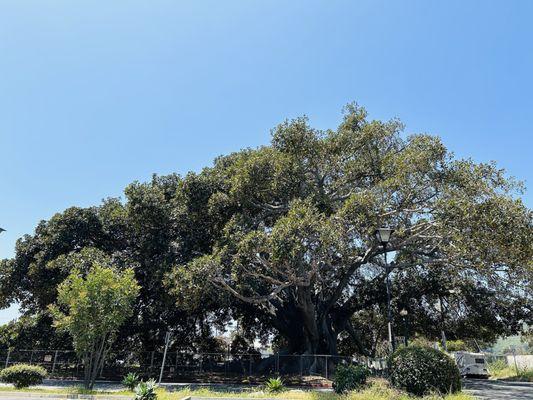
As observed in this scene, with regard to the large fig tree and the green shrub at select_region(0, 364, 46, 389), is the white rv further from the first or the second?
the green shrub at select_region(0, 364, 46, 389)

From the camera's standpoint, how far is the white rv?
1045 inches

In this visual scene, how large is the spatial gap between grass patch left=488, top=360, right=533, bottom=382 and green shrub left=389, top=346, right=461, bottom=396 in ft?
51.5

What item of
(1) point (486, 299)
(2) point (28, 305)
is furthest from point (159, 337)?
(1) point (486, 299)

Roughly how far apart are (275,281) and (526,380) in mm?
16688

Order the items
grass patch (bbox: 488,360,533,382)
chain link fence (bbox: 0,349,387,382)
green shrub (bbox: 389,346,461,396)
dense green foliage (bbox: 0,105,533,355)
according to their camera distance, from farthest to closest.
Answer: grass patch (bbox: 488,360,533,382), chain link fence (bbox: 0,349,387,382), dense green foliage (bbox: 0,105,533,355), green shrub (bbox: 389,346,461,396)

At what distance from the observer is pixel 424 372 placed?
37.6ft

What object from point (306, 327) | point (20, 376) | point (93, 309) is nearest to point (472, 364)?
point (306, 327)

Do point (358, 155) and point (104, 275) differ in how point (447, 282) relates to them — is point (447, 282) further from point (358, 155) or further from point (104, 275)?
point (104, 275)

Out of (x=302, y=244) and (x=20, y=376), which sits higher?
(x=302, y=244)

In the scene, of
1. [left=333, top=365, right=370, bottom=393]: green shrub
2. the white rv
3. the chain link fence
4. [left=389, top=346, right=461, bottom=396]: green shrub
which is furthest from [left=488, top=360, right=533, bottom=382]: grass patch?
[left=333, top=365, right=370, bottom=393]: green shrub

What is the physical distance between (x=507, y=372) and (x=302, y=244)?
2215 centimetres

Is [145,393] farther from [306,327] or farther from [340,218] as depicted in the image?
[306,327]

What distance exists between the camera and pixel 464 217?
49.0ft

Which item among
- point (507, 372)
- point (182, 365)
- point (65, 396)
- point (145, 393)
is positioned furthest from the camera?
point (507, 372)
